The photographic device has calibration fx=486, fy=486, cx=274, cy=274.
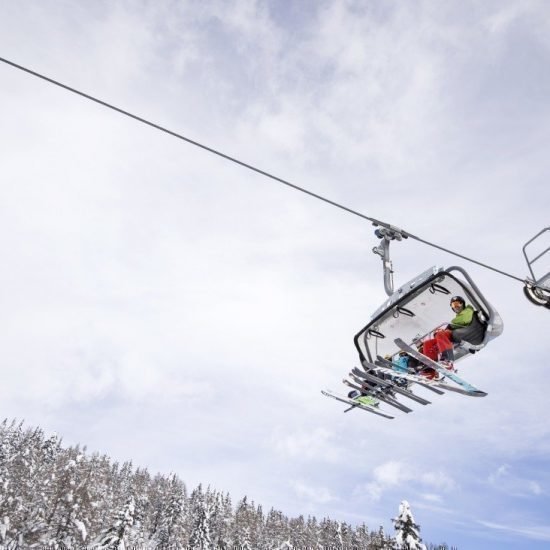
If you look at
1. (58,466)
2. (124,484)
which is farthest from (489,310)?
(124,484)

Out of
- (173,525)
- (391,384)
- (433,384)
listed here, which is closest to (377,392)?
(391,384)

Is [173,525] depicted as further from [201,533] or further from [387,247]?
[387,247]

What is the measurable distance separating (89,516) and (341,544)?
2560 inches

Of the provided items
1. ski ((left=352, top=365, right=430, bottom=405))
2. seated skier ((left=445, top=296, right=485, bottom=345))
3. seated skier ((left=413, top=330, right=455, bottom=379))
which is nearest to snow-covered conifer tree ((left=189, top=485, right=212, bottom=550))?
ski ((left=352, top=365, right=430, bottom=405))

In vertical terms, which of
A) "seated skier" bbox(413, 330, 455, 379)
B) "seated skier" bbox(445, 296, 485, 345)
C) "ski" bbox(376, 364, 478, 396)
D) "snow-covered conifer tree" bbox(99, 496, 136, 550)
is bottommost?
"ski" bbox(376, 364, 478, 396)

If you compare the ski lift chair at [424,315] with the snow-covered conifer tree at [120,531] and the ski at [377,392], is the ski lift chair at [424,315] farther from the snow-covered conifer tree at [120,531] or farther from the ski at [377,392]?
the snow-covered conifer tree at [120,531]

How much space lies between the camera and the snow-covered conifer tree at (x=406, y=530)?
33.1 meters

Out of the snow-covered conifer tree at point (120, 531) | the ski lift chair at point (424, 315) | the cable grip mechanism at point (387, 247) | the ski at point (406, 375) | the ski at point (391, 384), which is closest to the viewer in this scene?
the cable grip mechanism at point (387, 247)

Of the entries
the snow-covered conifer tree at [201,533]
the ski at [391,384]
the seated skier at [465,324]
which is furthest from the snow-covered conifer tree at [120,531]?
the seated skier at [465,324]

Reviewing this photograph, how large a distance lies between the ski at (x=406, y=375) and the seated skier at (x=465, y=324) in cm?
112

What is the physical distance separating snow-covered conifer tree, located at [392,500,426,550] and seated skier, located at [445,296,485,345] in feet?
93.2

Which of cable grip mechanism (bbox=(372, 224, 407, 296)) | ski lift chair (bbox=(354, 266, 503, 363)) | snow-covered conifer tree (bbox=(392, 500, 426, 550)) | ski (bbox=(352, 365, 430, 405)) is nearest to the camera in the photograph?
cable grip mechanism (bbox=(372, 224, 407, 296))

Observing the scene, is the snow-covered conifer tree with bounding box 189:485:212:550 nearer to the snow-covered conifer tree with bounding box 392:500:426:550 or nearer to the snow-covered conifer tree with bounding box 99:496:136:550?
the snow-covered conifer tree with bounding box 99:496:136:550

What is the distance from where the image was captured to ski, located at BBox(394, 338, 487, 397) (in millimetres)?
9930
